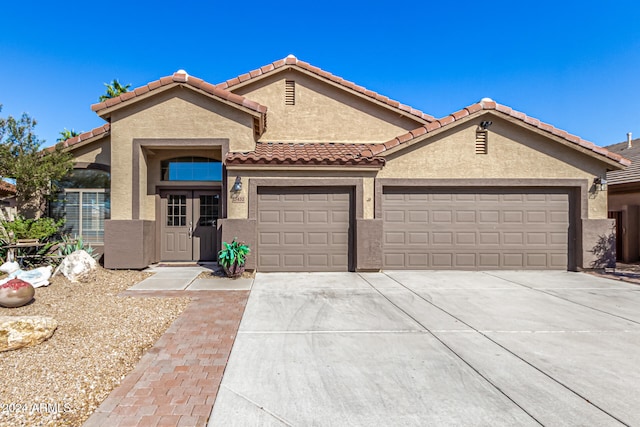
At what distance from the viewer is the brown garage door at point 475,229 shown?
985cm

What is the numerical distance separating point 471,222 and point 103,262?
11110 millimetres

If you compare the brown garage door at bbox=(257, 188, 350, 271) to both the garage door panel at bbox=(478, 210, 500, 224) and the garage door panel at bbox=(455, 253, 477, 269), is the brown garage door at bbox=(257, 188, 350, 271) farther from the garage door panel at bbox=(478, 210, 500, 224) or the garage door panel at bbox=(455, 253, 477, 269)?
the garage door panel at bbox=(478, 210, 500, 224)

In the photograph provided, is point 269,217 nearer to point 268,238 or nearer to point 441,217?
point 268,238

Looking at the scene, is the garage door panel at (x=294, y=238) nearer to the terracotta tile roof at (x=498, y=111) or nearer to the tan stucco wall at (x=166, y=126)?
the tan stucco wall at (x=166, y=126)

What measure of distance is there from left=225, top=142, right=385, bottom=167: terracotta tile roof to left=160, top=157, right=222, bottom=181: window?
165cm

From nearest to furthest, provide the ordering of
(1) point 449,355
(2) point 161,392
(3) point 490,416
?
(3) point 490,416
(2) point 161,392
(1) point 449,355

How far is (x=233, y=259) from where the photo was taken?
8422 mm

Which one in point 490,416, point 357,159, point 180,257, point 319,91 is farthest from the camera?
point 319,91

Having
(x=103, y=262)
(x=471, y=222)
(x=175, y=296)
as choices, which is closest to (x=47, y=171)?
(x=103, y=262)

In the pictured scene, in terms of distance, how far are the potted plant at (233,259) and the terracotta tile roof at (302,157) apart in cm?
233

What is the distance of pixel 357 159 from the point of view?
9.37 meters

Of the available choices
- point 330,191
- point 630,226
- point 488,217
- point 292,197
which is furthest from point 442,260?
point 630,226

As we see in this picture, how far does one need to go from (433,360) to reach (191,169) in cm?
925

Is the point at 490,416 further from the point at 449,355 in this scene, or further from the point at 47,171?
the point at 47,171
